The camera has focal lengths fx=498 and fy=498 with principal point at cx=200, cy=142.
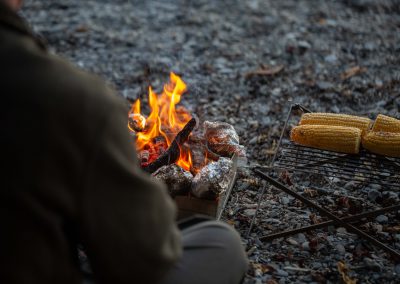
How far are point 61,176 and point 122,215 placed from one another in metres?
0.24

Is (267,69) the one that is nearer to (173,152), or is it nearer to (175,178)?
(173,152)

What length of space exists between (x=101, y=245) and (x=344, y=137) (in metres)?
2.04

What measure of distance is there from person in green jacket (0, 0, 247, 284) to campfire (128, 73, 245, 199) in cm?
147

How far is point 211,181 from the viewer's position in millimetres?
3121

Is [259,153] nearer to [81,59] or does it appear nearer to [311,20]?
[81,59]

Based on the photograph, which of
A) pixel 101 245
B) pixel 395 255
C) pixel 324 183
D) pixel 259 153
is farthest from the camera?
pixel 259 153

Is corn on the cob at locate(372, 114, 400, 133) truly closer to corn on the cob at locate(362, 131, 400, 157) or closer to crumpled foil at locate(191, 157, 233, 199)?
corn on the cob at locate(362, 131, 400, 157)

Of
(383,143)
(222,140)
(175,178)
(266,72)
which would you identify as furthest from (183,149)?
(266,72)

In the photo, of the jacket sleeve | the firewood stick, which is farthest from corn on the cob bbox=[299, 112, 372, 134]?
the jacket sleeve

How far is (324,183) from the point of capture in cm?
409

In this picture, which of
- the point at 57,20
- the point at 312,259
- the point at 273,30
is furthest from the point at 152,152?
the point at 57,20

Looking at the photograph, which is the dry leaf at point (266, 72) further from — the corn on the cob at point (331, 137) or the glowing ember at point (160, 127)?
the corn on the cob at point (331, 137)

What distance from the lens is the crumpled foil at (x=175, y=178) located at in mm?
3180

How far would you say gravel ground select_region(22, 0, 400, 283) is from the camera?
11.2 ft
